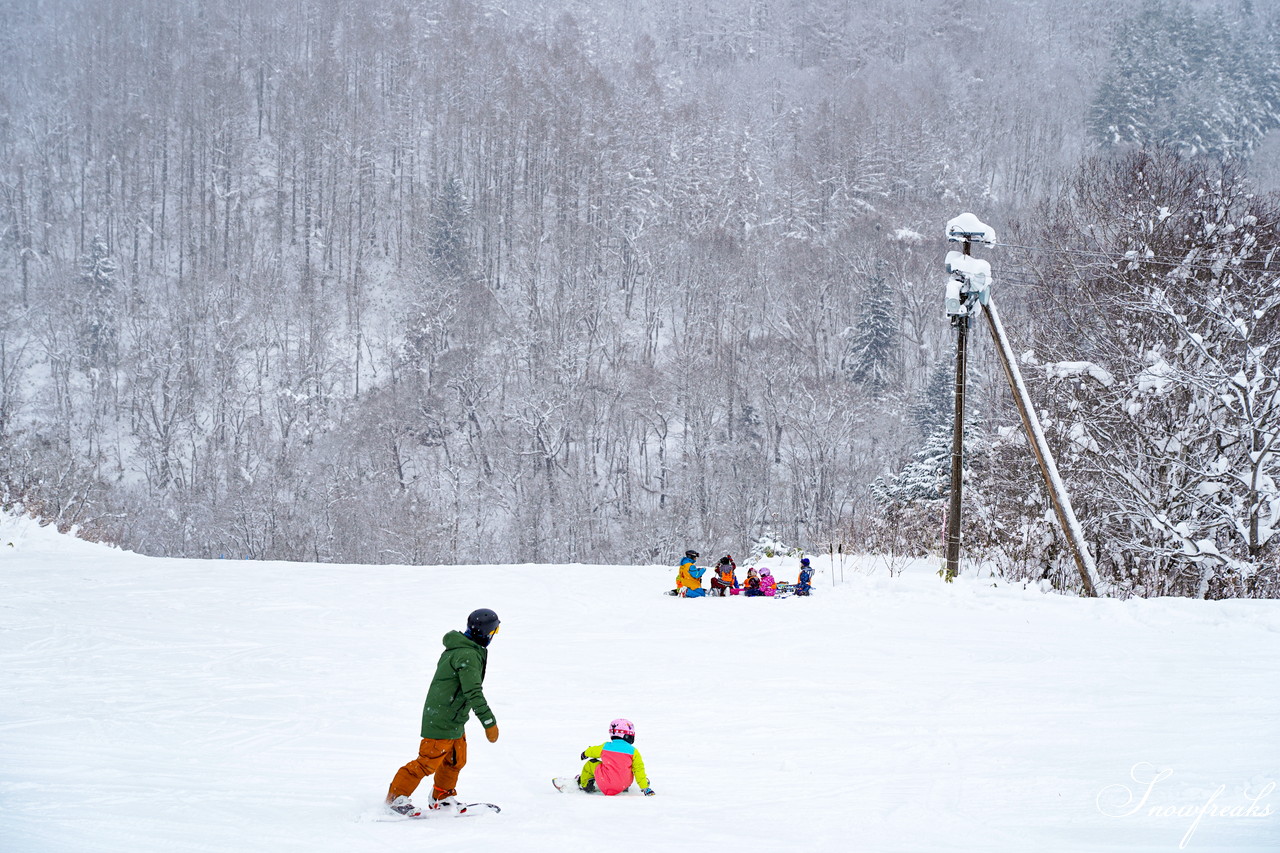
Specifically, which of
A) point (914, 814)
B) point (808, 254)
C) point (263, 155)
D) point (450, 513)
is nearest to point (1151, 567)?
point (914, 814)

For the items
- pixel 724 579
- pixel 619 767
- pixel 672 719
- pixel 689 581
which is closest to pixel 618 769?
pixel 619 767

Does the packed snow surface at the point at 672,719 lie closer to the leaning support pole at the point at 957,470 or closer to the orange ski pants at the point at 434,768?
the orange ski pants at the point at 434,768

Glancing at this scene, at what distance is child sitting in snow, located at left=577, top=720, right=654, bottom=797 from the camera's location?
5691mm

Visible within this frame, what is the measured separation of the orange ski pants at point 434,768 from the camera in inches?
207

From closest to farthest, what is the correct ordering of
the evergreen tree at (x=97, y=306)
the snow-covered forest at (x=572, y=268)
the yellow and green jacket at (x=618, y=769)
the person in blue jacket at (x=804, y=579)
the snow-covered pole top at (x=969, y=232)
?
the yellow and green jacket at (x=618, y=769) → the person in blue jacket at (x=804, y=579) → the snow-covered pole top at (x=969, y=232) → the snow-covered forest at (x=572, y=268) → the evergreen tree at (x=97, y=306)

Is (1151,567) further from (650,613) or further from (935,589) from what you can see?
(650,613)

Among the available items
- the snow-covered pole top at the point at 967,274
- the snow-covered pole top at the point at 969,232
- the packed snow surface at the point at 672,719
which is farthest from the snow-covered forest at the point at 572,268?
the packed snow surface at the point at 672,719

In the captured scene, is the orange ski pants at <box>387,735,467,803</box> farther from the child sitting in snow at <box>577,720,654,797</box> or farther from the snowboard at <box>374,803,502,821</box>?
the child sitting in snow at <box>577,720,654,797</box>

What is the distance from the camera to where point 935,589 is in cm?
1387

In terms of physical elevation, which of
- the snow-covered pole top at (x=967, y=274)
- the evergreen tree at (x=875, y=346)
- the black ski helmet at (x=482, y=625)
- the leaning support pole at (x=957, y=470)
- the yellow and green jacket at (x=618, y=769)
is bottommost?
the yellow and green jacket at (x=618, y=769)

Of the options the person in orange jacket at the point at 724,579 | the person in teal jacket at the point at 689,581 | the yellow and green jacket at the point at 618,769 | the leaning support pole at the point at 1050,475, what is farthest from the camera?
the person in orange jacket at the point at 724,579

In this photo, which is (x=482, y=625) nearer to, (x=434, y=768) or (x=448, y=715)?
(x=448, y=715)

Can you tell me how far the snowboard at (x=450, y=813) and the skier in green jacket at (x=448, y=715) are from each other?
0.08 feet

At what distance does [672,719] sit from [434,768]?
282 cm
